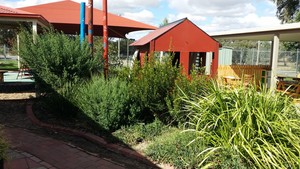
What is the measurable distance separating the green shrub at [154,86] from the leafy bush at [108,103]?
23 cm

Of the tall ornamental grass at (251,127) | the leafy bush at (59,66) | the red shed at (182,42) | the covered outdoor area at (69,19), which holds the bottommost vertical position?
the tall ornamental grass at (251,127)

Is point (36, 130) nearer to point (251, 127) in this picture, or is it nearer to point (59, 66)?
point (59, 66)

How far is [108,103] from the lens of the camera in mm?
5746

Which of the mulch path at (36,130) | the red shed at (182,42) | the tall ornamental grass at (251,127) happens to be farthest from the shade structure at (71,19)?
the tall ornamental grass at (251,127)

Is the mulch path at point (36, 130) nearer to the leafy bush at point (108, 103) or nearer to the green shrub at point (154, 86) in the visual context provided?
the leafy bush at point (108, 103)

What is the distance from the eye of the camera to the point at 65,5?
46.9 feet

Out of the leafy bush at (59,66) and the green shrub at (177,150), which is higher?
the leafy bush at (59,66)

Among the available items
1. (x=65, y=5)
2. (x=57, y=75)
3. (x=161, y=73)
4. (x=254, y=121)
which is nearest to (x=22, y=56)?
(x=57, y=75)

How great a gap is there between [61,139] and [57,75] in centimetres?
193

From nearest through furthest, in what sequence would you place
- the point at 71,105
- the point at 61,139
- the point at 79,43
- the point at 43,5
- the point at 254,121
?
the point at 254,121, the point at 61,139, the point at 71,105, the point at 79,43, the point at 43,5

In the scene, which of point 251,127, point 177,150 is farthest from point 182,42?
point 251,127

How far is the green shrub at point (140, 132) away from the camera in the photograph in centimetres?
550

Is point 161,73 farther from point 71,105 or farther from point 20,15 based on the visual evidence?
point 20,15

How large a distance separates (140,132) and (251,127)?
89.7 inches
